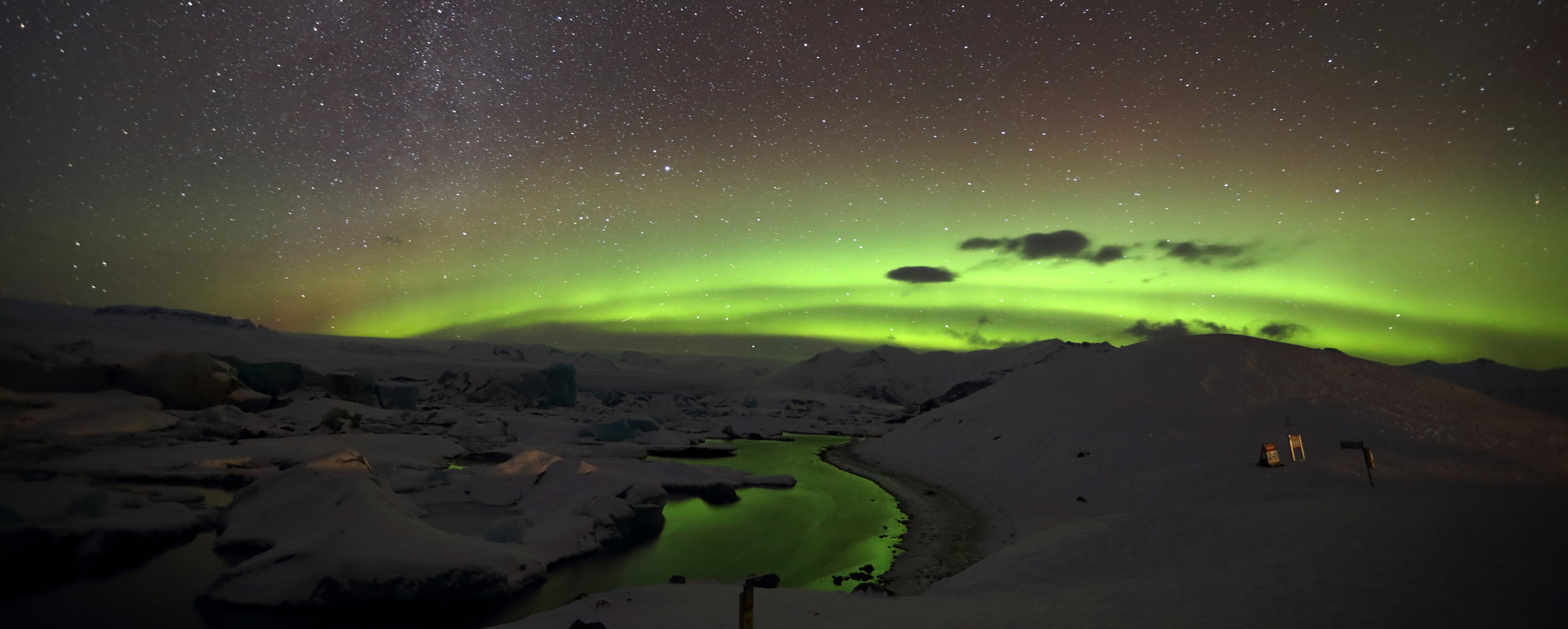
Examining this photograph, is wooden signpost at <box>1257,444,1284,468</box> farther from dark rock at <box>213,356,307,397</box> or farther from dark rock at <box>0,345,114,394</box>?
dark rock at <box>213,356,307,397</box>

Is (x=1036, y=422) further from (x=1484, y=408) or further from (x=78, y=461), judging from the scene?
(x=78, y=461)

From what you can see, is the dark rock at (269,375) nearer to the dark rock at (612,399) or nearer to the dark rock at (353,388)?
the dark rock at (353,388)

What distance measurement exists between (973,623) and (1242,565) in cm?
343

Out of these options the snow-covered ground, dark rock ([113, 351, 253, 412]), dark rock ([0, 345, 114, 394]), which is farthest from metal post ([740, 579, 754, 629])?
dark rock ([113, 351, 253, 412])

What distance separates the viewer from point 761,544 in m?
15.8

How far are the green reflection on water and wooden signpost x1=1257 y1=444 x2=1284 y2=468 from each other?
8.83 meters

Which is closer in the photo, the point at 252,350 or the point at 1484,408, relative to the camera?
the point at 1484,408

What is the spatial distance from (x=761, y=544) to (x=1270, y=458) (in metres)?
12.3

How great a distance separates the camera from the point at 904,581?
11797 mm

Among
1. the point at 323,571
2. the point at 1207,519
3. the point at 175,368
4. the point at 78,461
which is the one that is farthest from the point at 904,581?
the point at 175,368

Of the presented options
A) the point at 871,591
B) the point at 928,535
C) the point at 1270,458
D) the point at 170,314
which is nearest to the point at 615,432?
the point at 928,535

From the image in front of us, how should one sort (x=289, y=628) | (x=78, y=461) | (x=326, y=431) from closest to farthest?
1. (x=289, y=628)
2. (x=78, y=461)
3. (x=326, y=431)

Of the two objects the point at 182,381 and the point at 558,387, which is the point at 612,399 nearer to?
the point at 558,387

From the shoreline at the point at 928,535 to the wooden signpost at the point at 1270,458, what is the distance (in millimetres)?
6712
